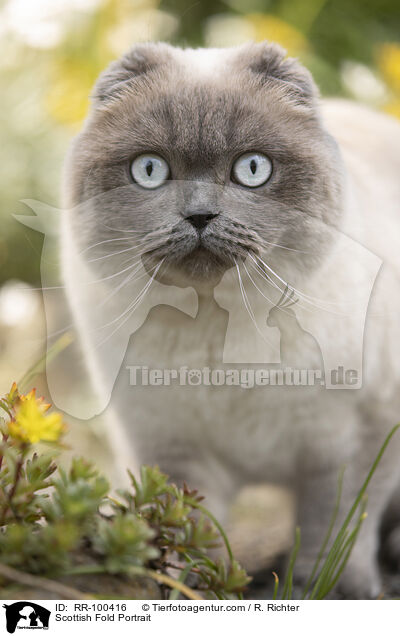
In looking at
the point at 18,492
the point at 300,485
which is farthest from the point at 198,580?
the point at 300,485

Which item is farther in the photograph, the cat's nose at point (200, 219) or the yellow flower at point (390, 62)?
the yellow flower at point (390, 62)

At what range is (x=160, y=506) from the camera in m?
0.72

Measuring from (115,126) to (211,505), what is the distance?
2.07 ft

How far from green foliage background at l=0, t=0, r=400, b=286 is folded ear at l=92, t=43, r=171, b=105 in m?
0.06

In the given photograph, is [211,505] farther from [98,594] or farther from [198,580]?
[98,594]

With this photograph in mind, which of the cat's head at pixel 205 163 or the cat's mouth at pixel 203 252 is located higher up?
the cat's head at pixel 205 163

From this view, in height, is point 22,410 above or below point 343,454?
above

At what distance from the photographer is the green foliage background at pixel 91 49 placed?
937 mm

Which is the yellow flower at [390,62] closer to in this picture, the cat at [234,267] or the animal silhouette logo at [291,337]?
the cat at [234,267]

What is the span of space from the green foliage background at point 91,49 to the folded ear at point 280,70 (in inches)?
3.0

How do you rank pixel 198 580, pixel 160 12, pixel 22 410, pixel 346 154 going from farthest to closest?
pixel 346 154, pixel 160 12, pixel 198 580, pixel 22 410

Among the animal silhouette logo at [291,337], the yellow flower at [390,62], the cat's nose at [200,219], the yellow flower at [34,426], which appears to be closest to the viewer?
the yellow flower at [34,426]

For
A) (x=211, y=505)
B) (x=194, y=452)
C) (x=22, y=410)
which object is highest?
(x=22, y=410)
